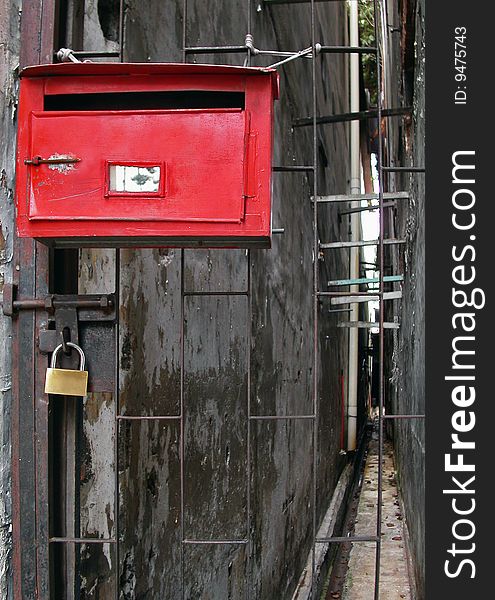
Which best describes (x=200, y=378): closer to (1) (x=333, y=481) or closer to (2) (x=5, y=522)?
(2) (x=5, y=522)

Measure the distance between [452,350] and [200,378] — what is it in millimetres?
1735

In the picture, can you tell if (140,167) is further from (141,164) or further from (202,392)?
(202,392)

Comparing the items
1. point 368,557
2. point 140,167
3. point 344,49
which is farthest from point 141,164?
point 368,557

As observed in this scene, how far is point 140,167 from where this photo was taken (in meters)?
2.05

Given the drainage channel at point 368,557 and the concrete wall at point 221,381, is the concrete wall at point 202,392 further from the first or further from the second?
the drainage channel at point 368,557

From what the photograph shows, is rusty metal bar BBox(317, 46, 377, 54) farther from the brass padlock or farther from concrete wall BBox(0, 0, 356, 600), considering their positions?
the brass padlock

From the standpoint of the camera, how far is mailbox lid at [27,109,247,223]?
203cm

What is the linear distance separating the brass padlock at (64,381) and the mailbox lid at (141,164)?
47 centimetres

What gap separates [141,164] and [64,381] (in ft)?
2.27

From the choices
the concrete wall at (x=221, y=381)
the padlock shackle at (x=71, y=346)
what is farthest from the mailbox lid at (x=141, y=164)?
the concrete wall at (x=221, y=381)

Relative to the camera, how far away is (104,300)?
216 cm

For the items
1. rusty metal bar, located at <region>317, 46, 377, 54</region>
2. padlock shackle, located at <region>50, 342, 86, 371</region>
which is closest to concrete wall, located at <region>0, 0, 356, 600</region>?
padlock shackle, located at <region>50, 342, 86, 371</region>

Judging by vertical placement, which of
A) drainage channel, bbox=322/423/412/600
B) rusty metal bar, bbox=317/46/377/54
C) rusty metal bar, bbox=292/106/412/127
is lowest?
drainage channel, bbox=322/423/412/600

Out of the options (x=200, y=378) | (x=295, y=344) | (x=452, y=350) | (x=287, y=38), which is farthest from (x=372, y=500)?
(x=452, y=350)
